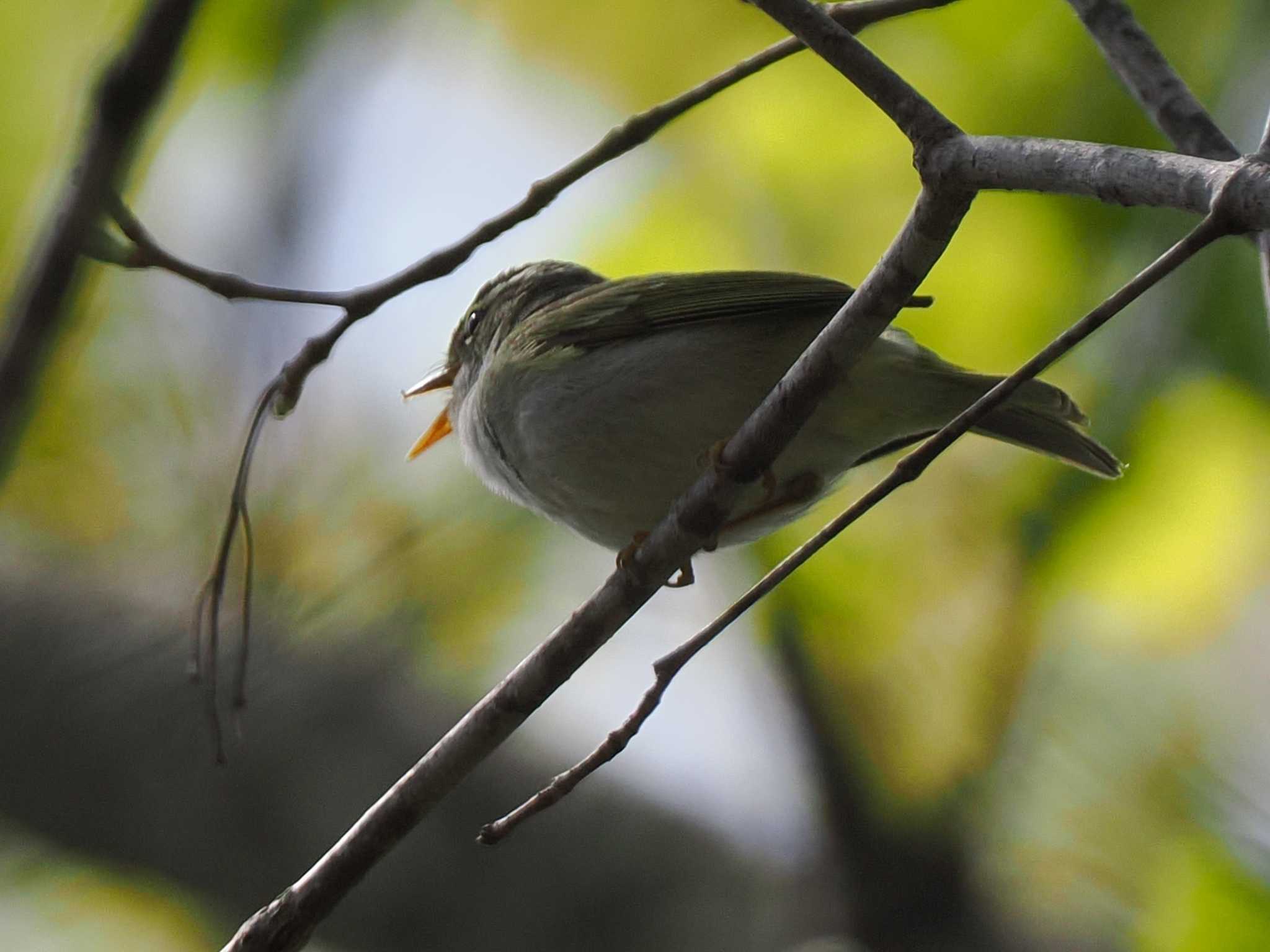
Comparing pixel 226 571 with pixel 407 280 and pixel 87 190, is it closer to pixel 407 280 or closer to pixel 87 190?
pixel 407 280

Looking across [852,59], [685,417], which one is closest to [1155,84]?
[852,59]

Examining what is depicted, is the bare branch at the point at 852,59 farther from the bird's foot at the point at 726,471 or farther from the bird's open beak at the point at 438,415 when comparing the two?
the bird's open beak at the point at 438,415

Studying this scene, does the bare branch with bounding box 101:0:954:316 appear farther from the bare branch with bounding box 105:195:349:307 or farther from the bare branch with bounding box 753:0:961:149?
the bare branch with bounding box 753:0:961:149

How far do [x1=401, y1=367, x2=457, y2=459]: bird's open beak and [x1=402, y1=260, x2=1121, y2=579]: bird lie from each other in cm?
77

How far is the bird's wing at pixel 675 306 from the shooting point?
9.62 ft

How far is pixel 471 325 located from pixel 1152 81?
2202mm

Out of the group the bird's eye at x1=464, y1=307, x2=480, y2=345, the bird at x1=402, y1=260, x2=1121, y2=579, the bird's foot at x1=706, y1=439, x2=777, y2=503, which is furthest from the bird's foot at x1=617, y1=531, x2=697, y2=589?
the bird's eye at x1=464, y1=307, x2=480, y2=345

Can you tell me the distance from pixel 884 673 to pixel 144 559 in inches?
114

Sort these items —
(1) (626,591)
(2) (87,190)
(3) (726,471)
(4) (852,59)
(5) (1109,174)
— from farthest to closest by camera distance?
(1) (626,591) → (3) (726,471) → (4) (852,59) → (5) (1109,174) → (2) (87,190)

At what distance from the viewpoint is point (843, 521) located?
2107mm

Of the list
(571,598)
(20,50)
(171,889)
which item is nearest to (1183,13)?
(571,598)

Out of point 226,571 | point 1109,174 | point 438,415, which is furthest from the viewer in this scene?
point 438,415

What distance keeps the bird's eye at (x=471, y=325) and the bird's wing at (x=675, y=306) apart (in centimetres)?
71

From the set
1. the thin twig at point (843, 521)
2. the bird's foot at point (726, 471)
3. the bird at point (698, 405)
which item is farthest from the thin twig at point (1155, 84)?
the bird's foot at point (726, 471)
